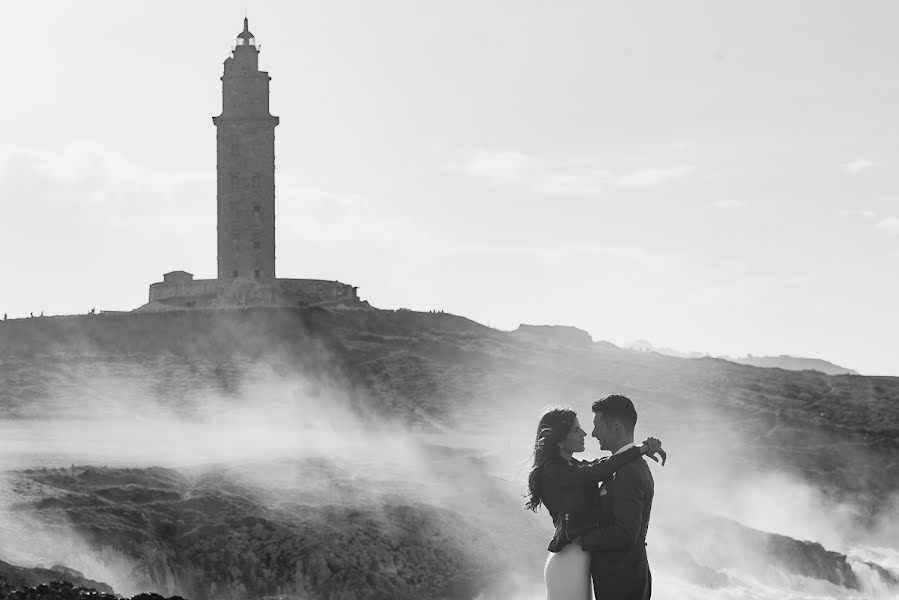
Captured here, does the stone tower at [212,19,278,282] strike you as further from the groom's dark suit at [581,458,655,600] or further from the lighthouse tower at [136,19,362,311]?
the groom's dark suit at [581,458,655,600]

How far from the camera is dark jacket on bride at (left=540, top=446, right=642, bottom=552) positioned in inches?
268

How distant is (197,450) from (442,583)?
14.3m

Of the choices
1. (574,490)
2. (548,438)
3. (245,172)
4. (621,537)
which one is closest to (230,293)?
(245,172)

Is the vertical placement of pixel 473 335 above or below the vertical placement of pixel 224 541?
above

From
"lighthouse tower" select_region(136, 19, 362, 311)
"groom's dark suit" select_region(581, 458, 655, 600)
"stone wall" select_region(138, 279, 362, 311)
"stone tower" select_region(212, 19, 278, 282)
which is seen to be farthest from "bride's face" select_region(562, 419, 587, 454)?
"stone tower" select_region(212, 19, 278, 282)

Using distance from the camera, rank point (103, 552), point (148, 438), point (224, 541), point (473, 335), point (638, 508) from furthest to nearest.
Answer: point (473, 335) → point (148, 438) → point (224, 541) → point (103, 552) → point (638, 508)

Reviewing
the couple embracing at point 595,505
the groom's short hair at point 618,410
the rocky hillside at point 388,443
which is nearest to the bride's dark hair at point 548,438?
the couple embracing at point 595,505

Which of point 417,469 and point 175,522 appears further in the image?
point 417,469

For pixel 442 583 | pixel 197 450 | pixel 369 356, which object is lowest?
pixel 442 583

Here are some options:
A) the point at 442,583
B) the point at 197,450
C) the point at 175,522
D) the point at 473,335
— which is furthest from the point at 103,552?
the point at 473,335

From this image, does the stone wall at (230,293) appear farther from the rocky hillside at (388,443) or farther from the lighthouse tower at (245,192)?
the rocky hillside at (388,443)

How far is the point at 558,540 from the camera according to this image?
6898mm

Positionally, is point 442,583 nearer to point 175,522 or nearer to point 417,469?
point 175,522

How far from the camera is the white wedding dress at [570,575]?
22.5 ft
